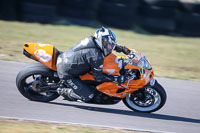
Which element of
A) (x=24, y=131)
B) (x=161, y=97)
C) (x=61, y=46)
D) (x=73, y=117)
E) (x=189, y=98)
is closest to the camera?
(x=24, y=131)

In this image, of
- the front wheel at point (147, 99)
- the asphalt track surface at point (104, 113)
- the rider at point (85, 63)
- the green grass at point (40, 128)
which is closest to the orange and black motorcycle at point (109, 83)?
the front wheel at point (147, 99)

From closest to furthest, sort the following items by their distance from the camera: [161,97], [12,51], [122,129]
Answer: [122,129], [161,97], [12,51]

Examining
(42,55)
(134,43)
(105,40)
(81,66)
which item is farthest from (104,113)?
(134,43)

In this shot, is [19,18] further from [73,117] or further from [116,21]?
[73,117]

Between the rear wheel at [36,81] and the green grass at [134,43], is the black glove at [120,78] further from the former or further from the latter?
the green grass at [134,43]

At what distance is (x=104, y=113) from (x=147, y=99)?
81cm

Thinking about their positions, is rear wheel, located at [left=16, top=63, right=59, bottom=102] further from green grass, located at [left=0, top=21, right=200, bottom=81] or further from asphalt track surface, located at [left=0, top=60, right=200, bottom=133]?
green grass, located at [left=0, top=21, right=200, bottom=81]

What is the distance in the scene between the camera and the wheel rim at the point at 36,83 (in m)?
5.30

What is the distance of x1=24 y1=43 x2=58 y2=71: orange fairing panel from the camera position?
508cm

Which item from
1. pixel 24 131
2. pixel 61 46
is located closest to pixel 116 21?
pixel 61 46

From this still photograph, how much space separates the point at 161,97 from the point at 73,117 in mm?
1561

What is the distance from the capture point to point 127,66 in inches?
201

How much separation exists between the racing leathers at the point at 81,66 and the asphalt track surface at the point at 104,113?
347mm

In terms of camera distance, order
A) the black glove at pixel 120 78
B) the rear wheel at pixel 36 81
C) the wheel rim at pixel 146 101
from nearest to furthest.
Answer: the black glove at pixel 120 78 → the rear wheel at pixel 36 81 → the wheel rim at pixel 146 101
